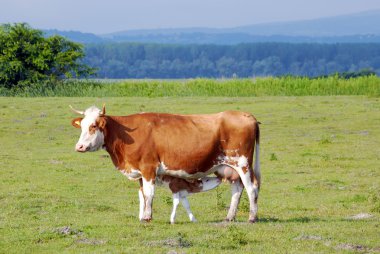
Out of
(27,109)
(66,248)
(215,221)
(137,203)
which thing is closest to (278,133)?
(27,109)

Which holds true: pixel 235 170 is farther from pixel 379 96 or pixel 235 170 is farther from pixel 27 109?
pixel 379 96

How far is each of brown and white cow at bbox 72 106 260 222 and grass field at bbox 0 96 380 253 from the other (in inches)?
33.2

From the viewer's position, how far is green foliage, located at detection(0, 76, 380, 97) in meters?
55.2

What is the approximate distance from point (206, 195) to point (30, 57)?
4294 centimetres

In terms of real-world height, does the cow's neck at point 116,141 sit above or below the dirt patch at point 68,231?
above

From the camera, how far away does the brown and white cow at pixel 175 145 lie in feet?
51.3

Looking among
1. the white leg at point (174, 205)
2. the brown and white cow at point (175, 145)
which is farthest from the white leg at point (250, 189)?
the white leg at point (174, 205)

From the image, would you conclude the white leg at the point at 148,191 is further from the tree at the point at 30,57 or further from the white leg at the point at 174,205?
the tree at the point at 30,57

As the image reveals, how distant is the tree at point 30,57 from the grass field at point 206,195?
56.4ft

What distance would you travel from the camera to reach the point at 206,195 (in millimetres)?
21812

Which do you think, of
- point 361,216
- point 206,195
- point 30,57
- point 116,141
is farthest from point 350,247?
point 30,57

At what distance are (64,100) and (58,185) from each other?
83.0 feet

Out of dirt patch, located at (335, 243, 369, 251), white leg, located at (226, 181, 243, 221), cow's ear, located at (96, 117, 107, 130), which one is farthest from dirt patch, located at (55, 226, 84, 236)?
dirt patch, located at (335, 243, 369, 251)

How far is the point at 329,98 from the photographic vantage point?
49688 mm
